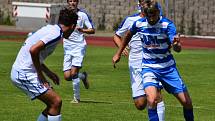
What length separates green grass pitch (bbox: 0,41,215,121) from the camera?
1450 centimetres

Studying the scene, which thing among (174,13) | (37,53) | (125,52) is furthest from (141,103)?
(174,13)

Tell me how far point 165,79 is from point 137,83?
57.4 inches

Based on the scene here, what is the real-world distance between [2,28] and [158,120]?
39.0 m

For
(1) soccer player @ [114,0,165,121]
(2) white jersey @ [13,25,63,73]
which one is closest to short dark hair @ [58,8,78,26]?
(2) white jersey @ [13,25,63,73]

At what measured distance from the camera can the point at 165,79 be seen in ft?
38.5

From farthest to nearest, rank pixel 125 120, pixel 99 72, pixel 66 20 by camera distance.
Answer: pixel 99 72 < pixel 125 120 < pixel 66 20

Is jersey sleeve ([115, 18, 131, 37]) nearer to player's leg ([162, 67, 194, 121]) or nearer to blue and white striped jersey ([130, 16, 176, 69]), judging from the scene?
blue and white striped jersey ([130, 16, 176, 69])

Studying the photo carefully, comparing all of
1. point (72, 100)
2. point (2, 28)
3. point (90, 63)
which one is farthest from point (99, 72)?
point (2, 28)

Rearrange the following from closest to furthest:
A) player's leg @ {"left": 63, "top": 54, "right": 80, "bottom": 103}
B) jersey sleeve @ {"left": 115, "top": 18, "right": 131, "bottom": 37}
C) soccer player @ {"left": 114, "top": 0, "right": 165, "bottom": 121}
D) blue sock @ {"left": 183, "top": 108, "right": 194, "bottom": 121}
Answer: blue sock @ {"left": 183, "top": 108, "right": 194, "bottom": 121}, soccer player @ {"left": 114, "top": 0, "right": 165, "bottom": 121}, jersey sleeve @ {"left": 115, "top": 18, "right": 131, "bottom": 37}, player's leg @ {"left": 63, "top": 54, "right": 80, "bottom": 103}

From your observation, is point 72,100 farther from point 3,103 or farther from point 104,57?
point 104,57

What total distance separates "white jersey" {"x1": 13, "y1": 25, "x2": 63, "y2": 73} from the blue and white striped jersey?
1.65 m

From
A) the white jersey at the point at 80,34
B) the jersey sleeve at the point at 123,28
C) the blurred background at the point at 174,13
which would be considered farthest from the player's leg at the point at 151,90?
the blurred background at the point at 174,13

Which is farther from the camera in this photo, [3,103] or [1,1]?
[1,1]

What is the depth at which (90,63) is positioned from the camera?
88.7ft
